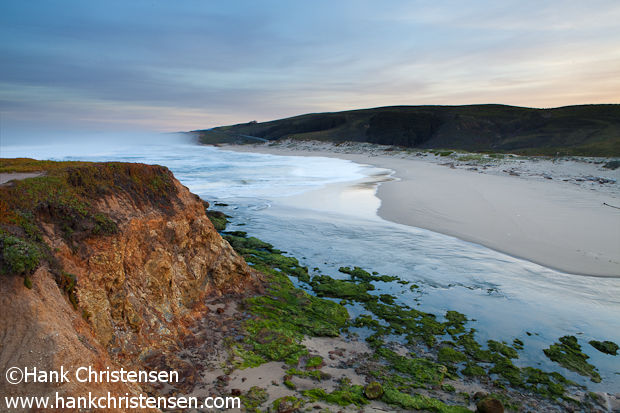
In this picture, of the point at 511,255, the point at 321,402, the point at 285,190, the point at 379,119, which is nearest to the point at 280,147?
the point at 379,119

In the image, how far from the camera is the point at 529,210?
1362 centimetres

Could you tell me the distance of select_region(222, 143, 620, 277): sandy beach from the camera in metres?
9.42

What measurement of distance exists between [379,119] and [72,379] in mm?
89771

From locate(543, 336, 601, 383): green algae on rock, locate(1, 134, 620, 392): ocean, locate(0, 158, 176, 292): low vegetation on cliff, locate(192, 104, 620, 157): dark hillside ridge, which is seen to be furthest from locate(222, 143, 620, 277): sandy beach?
locate(192, 104, 620, 157): dark hillside ridge

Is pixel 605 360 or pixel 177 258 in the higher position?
pixel 177 258

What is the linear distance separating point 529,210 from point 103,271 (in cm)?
1418

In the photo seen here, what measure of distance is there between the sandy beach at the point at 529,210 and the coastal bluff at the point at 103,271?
7.53 m

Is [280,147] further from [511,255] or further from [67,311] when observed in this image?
[67,311]

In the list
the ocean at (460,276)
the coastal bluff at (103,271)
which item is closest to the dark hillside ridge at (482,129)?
the ocean at (460,276)

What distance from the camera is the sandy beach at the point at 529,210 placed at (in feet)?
30.9

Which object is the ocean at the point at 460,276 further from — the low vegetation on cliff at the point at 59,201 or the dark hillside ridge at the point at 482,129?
the dark hillside ridge at the point at 482,129

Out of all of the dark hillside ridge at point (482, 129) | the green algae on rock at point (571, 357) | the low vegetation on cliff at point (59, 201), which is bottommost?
the green algae on rock at point (571, 357)

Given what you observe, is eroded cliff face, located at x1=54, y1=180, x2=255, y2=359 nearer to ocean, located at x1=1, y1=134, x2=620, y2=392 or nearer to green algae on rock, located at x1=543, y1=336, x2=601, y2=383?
ocean, located at x1=1, y1=134, x2=620, y2=392

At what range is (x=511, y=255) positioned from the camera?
30.7 feet
